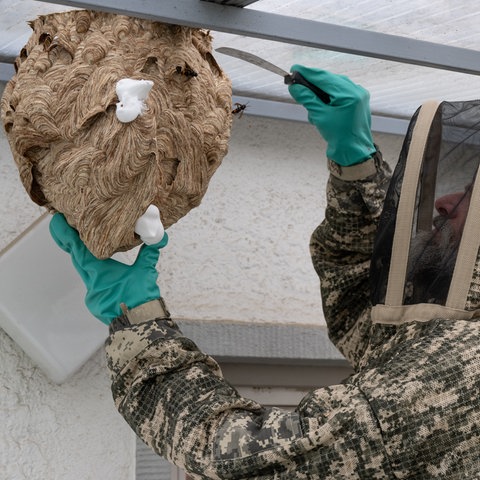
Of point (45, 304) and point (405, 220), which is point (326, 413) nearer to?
point (405, 220)

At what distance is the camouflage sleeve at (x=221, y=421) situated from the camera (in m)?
1.60

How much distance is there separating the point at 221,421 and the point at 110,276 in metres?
0.44

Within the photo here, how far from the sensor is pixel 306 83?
77.5 inches

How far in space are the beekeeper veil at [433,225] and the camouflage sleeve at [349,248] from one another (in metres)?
0.23

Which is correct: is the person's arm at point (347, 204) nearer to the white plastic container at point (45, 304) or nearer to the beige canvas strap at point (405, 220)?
the beige canvas strap at point (405, 220)

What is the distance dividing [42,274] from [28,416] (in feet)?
1.21

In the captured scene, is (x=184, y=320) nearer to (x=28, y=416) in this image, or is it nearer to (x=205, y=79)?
(x=28, y=416)

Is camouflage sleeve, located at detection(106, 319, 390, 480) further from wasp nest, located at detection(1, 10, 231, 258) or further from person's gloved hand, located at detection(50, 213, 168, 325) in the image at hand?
wasp nest, located at detection(1, 10, 231, 258)

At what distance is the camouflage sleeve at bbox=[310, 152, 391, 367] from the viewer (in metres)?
2.07

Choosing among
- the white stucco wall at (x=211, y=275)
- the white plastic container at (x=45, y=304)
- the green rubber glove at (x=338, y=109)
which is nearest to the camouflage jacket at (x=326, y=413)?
the green rubber glove at (x=338, y=109)

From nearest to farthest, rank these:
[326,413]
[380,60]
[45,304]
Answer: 1. [326,413]
2. [45,304]
3. [380,60]

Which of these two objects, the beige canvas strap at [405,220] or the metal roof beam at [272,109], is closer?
the beige canvas strap at [405,220]

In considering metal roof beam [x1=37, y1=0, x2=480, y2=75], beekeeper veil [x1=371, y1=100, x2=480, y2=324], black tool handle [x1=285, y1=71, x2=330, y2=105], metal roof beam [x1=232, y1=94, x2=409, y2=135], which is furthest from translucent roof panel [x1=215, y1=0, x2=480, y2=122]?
beekeeper veil [x1=371, y1=100, x2=480, y2=324]

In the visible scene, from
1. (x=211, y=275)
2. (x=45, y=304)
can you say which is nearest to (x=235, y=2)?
(x=45, y=304)
